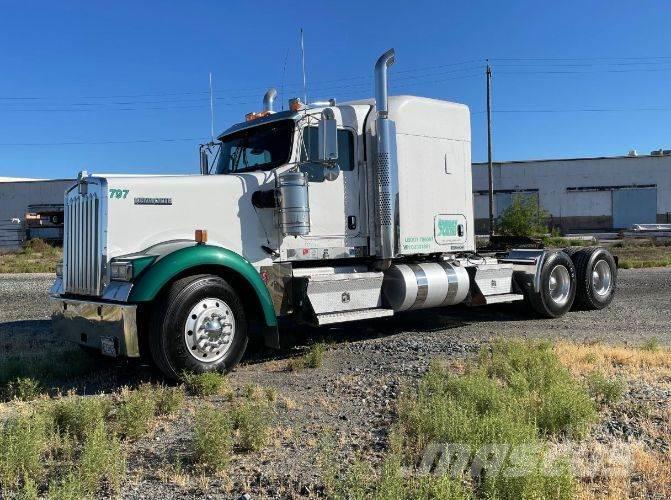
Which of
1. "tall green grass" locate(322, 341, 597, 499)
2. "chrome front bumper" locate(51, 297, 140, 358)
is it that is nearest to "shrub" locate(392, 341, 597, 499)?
"tall green grass" locate(322, 341, 597, 499)

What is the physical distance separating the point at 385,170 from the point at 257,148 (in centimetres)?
171

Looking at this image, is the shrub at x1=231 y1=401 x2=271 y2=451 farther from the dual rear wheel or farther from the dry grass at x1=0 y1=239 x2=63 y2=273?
the dry grass at x1=0 y1=239 x2=63 y2=273

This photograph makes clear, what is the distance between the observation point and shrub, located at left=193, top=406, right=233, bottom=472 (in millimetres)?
4043

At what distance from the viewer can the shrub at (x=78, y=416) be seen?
4746 mm

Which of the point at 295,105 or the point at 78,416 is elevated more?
the point at 295,105

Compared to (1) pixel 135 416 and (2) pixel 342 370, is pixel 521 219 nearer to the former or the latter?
(2) pixel 342 370

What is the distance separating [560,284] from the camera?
37.5 ft

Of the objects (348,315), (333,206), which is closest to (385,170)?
(333,206)

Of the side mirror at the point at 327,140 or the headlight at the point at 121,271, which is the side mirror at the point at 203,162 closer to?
the side mirror at the point at 327,140

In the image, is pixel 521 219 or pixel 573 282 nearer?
pixel 573 282

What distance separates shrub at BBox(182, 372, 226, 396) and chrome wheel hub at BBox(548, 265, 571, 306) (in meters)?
7.23

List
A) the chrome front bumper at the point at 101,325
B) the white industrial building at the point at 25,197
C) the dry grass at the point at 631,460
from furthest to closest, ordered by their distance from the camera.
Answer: the white industrial building at the point at 25,197 → the chrome front bumper at the point at 101,325 → the dry grass at the point at 631,460

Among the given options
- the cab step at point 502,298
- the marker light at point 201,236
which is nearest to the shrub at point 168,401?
the marker light at point 201,236

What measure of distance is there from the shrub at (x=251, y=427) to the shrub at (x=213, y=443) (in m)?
0.10
